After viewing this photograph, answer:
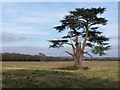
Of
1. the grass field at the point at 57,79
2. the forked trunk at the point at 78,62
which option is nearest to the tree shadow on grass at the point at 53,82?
the grass field at the point at 57,79

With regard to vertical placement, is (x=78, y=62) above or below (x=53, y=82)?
below

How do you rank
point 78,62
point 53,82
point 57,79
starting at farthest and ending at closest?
point 78,62 < point 57,79 < point 53,82

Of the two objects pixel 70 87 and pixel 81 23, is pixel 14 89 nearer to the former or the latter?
pixel 70 87

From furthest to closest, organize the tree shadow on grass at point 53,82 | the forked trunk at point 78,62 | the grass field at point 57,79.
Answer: the forked trunk at point 78,62
the grass field at point 57,79
the tree shadow on grass at point 53,82

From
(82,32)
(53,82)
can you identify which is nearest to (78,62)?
(82,32)

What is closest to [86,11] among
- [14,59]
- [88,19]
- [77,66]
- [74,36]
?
[88,19]

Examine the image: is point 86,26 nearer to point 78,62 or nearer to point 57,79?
point 78,62

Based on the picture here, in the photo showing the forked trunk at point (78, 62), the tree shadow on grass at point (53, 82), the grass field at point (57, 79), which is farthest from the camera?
the forked trunk at point (78, 62)

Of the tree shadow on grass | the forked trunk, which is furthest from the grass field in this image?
the forked trunk

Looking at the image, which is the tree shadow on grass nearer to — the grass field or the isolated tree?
the grass field

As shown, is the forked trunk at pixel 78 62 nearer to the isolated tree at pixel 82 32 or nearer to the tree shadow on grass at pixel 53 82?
the isolated tree at pixel 82 32

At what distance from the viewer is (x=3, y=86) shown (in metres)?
14.6

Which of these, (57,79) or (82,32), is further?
(82,32)

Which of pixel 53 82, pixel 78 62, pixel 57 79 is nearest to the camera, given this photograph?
pixel 53 82
